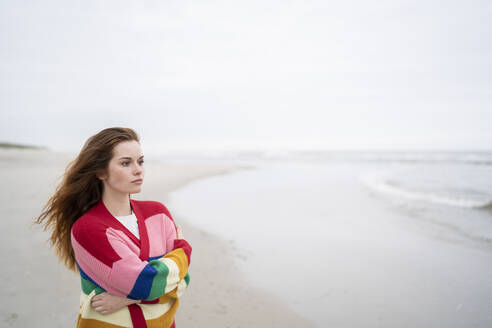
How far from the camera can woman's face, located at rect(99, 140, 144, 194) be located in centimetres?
162

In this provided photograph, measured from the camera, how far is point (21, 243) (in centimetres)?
453

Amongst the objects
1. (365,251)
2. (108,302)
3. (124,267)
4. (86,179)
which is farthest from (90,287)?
(365,251)

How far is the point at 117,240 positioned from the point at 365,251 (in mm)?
5068

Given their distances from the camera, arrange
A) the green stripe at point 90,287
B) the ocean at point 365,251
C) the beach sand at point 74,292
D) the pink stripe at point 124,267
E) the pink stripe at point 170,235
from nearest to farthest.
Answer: the pink stripe at point 124,267, the green stripe at point 90,287, the pink stripe at point 170,235, the beach sand at point 74,292, the ocean at point 365,251

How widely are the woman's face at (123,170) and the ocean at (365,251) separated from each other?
287cm

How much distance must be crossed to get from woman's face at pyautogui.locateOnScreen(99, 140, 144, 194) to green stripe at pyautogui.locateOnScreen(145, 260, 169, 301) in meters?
0.48

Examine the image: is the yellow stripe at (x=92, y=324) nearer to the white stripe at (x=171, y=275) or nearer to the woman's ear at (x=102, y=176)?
the white stripe at (x=171, y=275)

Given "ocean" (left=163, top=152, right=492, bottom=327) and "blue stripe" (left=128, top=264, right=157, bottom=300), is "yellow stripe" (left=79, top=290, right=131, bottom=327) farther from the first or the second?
"ocean" (left=163, top=152, right=492, bottom=327)

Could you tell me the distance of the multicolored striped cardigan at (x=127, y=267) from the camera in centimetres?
138

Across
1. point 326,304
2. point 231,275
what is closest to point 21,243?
point 231,275

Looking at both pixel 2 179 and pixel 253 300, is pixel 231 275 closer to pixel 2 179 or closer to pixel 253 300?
pixel 253 300

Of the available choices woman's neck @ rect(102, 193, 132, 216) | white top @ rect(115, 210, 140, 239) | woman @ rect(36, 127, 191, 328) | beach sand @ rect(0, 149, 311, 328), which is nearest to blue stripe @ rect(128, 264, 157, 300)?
woman @ rect(36, 127, 191, 328)

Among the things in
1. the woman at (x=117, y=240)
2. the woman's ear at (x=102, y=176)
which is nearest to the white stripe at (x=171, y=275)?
the woman at (x=117, y=240)

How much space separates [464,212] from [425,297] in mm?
5820
